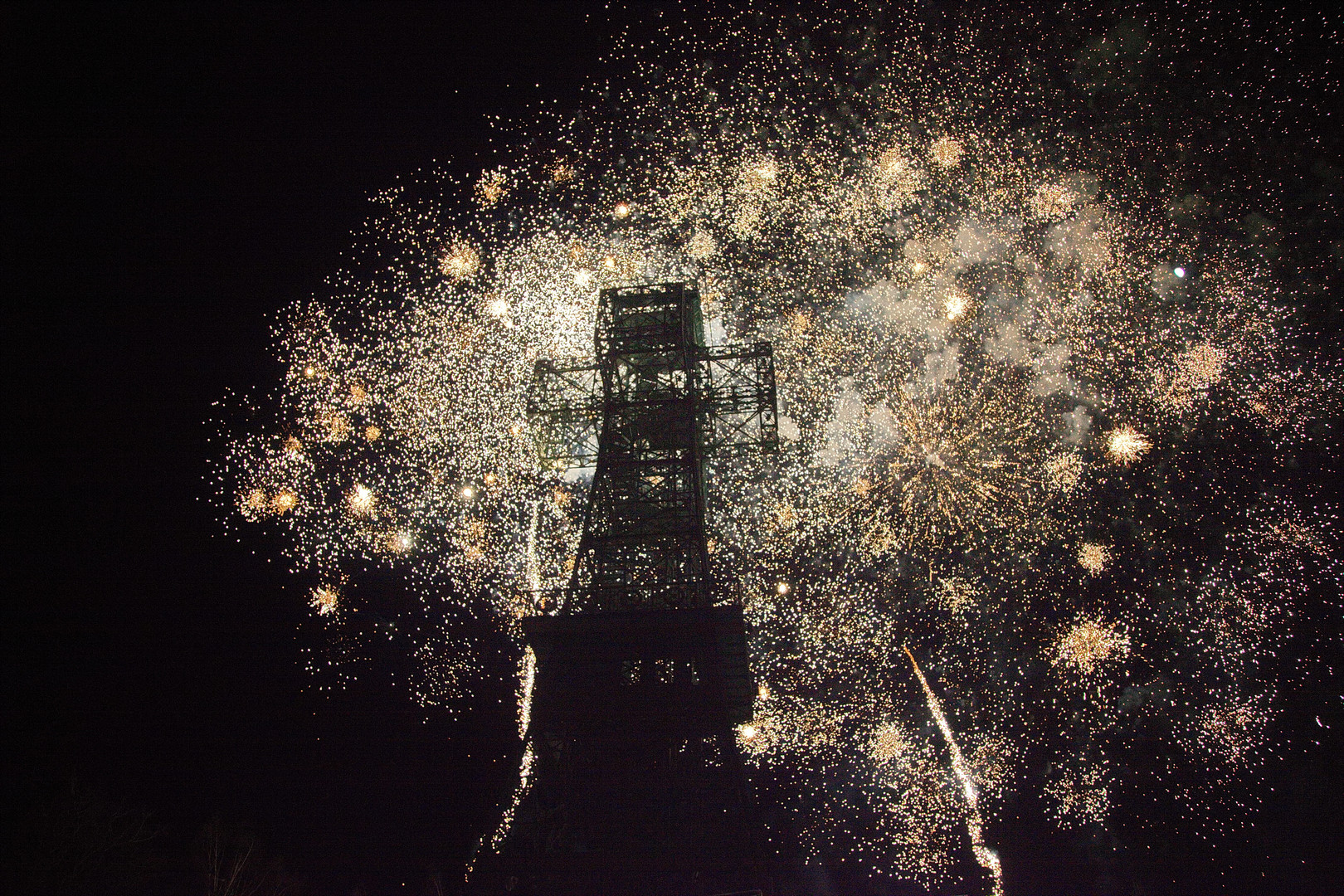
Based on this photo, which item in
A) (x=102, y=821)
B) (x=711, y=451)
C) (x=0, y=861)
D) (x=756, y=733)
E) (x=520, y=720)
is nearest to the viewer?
(x=0, y=861)

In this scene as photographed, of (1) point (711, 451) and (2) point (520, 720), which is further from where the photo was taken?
(2) point (520, 720)

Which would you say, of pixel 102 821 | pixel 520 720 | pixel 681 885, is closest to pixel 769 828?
pixel 520 720

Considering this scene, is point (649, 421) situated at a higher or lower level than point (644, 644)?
higher

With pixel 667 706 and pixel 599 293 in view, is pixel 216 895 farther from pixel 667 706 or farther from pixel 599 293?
pixel 599 293

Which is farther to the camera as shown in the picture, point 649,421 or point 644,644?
point 649,421

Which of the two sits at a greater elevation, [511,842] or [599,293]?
[599,293]

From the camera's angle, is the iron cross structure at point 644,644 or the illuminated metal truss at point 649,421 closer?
the iron cross structure at point 644,644

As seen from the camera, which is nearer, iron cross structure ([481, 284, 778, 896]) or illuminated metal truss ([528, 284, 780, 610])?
iron cross structure ([481, 284, 778, 896])

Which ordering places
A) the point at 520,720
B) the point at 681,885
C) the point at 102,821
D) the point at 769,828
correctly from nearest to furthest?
the point at 681,885 → the point at 102,821 → the point at 520,720 → the point at 769,828
